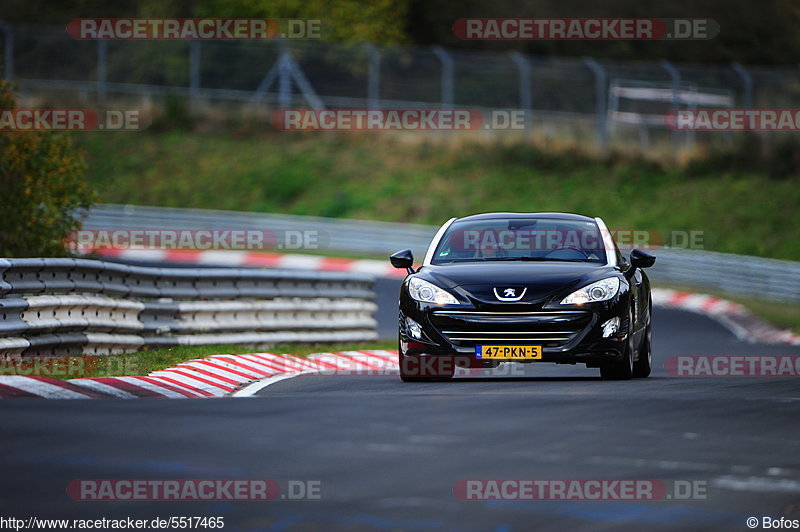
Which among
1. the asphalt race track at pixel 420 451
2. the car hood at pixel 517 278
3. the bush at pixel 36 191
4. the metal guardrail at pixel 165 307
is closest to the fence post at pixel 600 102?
the metal guardrail at pixel 165 307

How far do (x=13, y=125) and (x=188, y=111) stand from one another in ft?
109

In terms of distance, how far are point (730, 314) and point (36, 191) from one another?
15.5 meters

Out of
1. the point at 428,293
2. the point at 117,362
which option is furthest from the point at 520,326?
the point at 117,362

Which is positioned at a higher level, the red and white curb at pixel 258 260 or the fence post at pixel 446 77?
the fence post at pixel 446 77

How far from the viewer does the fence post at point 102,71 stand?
47.3 meters

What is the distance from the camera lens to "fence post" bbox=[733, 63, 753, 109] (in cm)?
3938

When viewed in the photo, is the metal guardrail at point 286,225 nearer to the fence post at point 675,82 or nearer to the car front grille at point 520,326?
the fence post at point 675,82

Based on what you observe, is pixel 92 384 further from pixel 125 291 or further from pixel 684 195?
pixel 684 195

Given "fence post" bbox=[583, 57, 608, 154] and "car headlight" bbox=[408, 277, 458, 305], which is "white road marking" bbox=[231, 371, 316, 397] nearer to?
"car headlight" bbox=[408, 277, 458, 305]

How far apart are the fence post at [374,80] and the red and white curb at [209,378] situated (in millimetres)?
26431

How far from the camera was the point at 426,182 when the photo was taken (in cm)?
4672

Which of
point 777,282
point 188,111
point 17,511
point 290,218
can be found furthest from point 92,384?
point 188,111

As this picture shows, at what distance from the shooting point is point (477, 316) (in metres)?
13.0

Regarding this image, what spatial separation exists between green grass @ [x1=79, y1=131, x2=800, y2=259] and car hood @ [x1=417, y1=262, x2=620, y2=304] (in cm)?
2603
